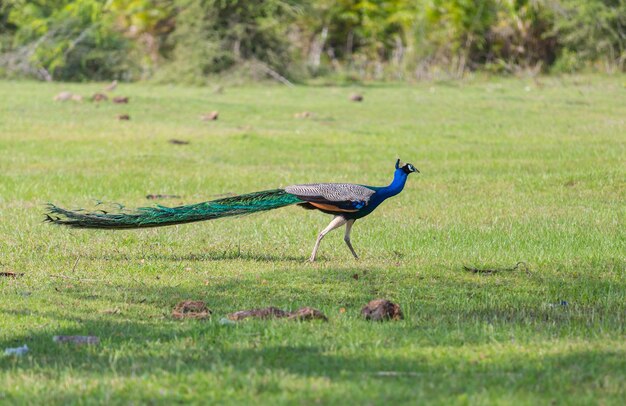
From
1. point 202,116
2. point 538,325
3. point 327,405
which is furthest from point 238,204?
point 202,116

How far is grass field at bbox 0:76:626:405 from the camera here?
5508 millimetres

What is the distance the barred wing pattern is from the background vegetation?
24.0 m

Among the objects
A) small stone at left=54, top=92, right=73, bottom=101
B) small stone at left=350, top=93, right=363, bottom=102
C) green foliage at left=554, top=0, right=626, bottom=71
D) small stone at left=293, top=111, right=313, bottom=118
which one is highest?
green foliage at left=554, top=0, right=626, bottom=71

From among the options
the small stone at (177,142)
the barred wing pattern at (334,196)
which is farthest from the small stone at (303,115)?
the barred wing pattern at (334,196)

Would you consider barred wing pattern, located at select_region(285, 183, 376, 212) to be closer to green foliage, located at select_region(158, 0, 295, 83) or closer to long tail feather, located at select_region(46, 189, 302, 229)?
long tail feather, located at select_region(46, 189, 302, 229)

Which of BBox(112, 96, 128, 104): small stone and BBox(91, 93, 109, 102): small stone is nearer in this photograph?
BBox(112, 96, 128, 104): small stone

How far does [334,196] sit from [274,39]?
25.1m

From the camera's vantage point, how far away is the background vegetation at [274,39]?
33000 millimetres

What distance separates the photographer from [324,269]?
29.6 feet

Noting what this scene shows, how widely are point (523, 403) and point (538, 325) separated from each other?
1918 mm

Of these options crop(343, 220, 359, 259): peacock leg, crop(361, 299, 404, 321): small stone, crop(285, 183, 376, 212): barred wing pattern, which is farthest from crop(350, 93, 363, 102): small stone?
crop(361, 299, 404, 321): small stone

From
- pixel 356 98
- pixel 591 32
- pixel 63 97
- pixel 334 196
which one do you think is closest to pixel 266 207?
pixel 334 196

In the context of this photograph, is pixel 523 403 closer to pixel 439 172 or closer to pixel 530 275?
pixel 530 275

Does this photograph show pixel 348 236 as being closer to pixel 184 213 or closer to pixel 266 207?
pixel 266 207
